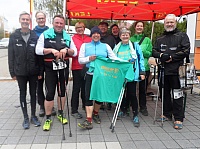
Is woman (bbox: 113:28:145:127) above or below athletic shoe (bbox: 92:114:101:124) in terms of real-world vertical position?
above

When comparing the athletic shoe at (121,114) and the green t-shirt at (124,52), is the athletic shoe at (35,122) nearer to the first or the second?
the athletic shoe at (121,114)

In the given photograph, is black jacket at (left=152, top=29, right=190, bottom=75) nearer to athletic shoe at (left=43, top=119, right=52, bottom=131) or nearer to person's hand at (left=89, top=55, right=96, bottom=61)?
person's hand at (left=89, top=55, right=96, bottom=61)

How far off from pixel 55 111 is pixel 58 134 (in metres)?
1.12

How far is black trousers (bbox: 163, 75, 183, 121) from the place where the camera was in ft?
13.4

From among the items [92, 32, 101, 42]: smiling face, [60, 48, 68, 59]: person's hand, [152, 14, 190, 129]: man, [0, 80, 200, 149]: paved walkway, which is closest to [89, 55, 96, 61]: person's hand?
[92, 32, 101, 42]: smiling face

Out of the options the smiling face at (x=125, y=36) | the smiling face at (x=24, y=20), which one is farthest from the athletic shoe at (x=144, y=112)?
the smiling face at (x=24, y=20)

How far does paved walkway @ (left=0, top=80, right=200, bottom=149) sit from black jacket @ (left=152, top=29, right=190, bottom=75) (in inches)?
43.0

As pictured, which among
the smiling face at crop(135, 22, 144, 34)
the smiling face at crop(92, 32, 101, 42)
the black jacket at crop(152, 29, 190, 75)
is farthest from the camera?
the smiling face at crop(135, 22, 144, 34)

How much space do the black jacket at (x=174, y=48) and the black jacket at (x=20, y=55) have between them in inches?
88.8

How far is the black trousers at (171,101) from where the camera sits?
13.4 ft

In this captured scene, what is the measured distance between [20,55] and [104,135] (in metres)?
1.97

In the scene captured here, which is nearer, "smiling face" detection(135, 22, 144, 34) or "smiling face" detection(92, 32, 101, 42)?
"smiling face" detection(92, 32, 101, 42)

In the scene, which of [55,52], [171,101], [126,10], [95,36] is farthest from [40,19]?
[126,10]

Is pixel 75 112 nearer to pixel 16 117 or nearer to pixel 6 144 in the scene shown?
pixel 16 117
